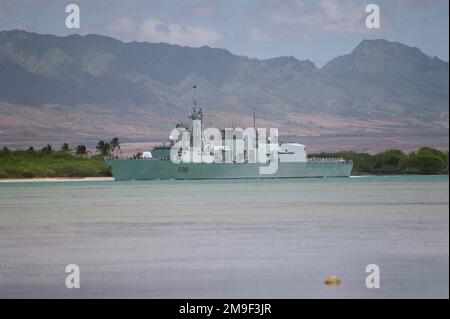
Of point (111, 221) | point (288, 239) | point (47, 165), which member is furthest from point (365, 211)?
point (47, 165)

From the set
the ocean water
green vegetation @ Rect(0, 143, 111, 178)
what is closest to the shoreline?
green vegetation @ Rect(0, 143, 111, 178)

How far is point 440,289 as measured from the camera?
2409 cm

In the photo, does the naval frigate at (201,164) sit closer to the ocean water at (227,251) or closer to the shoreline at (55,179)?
the shoreline at (55,179)

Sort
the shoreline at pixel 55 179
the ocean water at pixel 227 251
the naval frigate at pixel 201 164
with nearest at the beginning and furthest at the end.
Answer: the ocean water at pixel 227 251 < the naval frigate at pixel 201 164 < the shoreline at pixel 55 179

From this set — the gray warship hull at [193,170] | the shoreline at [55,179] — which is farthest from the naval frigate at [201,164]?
the shoreline at [55,179]

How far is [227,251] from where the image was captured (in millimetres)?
32875

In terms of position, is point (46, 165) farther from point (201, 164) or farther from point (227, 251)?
point (227, 251)

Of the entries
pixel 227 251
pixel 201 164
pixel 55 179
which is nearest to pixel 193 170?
pixel 201 164

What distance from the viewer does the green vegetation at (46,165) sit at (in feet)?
475

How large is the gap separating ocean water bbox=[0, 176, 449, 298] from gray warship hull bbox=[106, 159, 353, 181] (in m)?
64.3

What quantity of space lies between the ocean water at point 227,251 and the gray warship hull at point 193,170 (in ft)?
211

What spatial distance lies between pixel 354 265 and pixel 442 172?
136 metres

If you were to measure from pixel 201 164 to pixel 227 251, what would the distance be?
3442 inches
